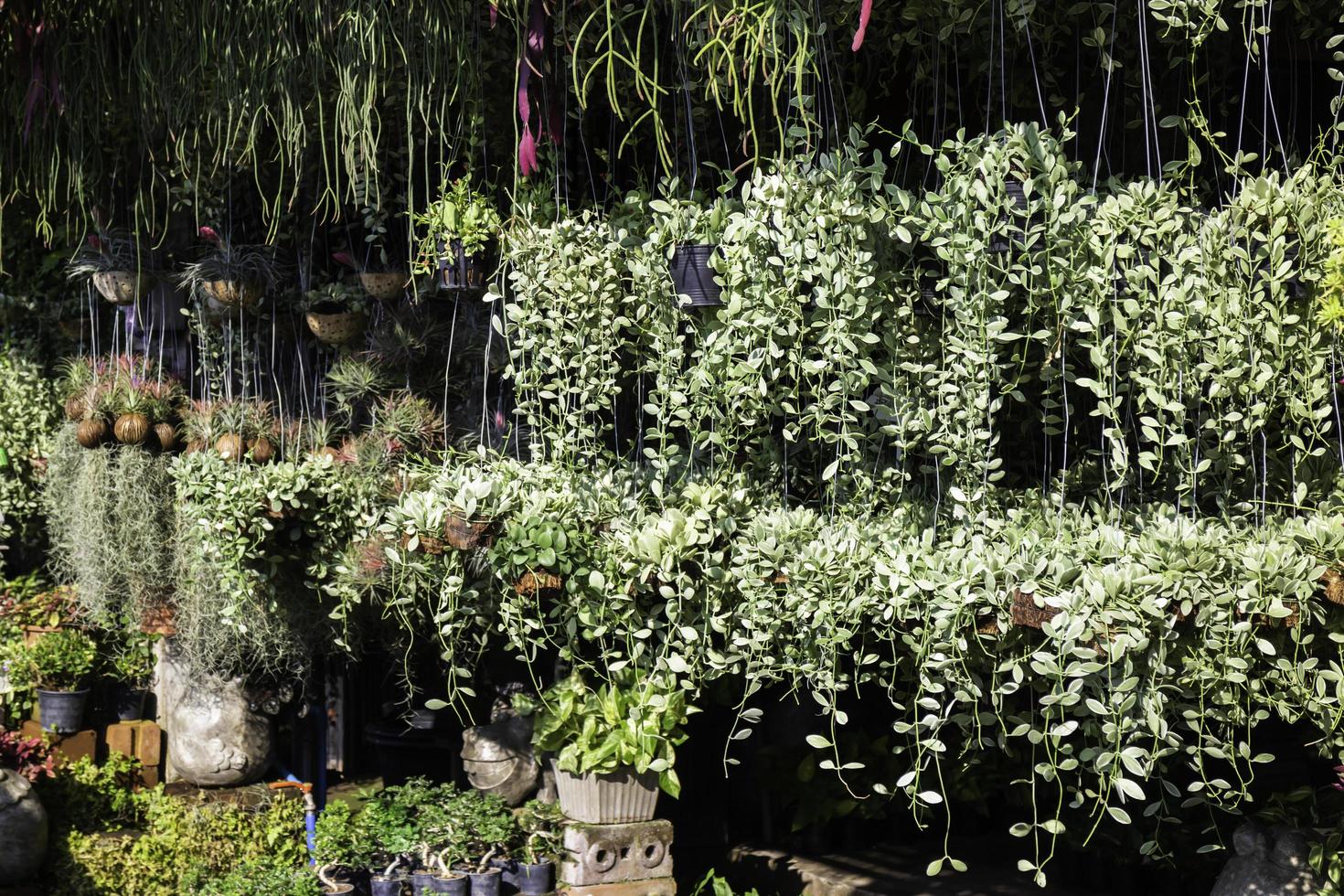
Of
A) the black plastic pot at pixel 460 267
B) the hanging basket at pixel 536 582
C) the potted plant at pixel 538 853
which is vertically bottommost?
the potted plant at pixel 538 853

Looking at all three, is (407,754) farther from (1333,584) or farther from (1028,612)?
(1333,584)

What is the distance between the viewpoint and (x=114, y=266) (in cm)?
557

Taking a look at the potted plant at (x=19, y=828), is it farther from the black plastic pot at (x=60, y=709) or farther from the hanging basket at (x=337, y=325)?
the hanging basket at (x=337, y=325)

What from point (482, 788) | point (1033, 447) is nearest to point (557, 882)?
point (482, 788)

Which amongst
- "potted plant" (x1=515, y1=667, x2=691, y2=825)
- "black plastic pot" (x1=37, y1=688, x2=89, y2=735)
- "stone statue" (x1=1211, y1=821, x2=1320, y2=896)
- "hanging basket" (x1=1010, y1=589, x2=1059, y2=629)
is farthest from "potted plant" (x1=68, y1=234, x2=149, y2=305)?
"stone statue" (x1=1211, y1=821, x2=1320, y2=896)

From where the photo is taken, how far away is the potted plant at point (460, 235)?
418cm

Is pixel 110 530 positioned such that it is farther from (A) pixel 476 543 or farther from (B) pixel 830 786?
(B) pixel 830 786

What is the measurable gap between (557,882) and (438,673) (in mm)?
1664

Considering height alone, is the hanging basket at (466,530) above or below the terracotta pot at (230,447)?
below

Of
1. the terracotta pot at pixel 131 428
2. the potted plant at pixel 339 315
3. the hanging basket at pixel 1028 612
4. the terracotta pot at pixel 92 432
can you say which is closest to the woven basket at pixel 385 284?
the potted plant at pixel 339 315

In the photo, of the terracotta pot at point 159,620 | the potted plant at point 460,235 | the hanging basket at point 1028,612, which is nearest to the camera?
the hanging basket at point 1028,612

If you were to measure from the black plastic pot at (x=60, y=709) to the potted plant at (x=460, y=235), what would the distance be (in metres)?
2.95

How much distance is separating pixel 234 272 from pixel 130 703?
7.34 ft

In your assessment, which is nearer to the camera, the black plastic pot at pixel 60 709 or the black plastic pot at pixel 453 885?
the black plastic pot at pixel 453 885
